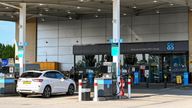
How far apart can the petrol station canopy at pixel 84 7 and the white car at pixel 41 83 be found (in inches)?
335

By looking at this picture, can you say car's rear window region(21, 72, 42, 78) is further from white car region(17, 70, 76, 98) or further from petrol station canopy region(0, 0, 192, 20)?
petrol station canopy region(0, 0, 192, 20)

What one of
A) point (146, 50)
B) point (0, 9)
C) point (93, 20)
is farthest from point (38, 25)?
point (146, 50)

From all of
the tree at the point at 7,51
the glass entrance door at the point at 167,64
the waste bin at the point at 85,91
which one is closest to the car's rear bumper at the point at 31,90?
the waste bin at the point at 85,91

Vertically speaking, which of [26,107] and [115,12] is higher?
[115,12]

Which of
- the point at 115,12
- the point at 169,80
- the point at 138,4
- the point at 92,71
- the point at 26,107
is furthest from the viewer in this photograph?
the point at 92,71

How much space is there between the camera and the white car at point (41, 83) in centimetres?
2280

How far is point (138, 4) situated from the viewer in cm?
3566

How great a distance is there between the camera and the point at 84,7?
120ft

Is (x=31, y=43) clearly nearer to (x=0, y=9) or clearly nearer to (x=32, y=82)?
(x=0, y=9)

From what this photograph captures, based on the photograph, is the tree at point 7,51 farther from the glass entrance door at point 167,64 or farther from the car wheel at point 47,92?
the car wheel at point 47,92

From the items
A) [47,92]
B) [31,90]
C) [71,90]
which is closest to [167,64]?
[71,90]

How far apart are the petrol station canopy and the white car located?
27.9 ft

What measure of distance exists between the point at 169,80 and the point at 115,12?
16742mm

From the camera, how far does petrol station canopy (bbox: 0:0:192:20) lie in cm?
3303
